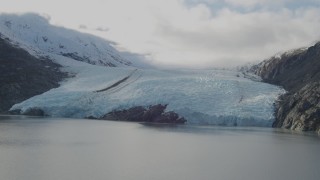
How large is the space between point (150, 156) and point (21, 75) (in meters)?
74.7

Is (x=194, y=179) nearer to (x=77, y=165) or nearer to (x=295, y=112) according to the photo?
(x=77, y=165)

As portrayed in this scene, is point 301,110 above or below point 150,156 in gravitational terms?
above

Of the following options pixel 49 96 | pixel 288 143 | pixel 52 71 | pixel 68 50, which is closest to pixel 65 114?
pixel 49 96

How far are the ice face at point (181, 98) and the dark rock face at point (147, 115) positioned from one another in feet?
3.52

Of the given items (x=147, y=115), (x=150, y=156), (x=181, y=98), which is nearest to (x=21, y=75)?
(x=147, y=115)

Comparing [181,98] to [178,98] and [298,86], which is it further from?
[298,86]

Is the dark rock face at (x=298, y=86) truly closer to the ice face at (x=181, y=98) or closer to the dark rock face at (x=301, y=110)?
the dark rock face at (x=301, y=110)

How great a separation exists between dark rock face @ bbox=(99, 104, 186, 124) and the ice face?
1074 mm

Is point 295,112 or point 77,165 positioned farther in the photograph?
point 295,112

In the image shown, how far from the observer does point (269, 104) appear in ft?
288

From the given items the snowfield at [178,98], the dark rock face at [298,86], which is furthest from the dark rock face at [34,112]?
the dark rock face at [298,86]

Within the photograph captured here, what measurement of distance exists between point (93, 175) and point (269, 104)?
5848 centimetres

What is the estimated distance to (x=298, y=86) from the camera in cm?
9700

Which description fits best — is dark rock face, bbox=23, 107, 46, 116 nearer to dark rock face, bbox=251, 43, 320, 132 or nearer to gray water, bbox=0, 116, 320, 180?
gray water, bbox=0, 116, 320, 180
